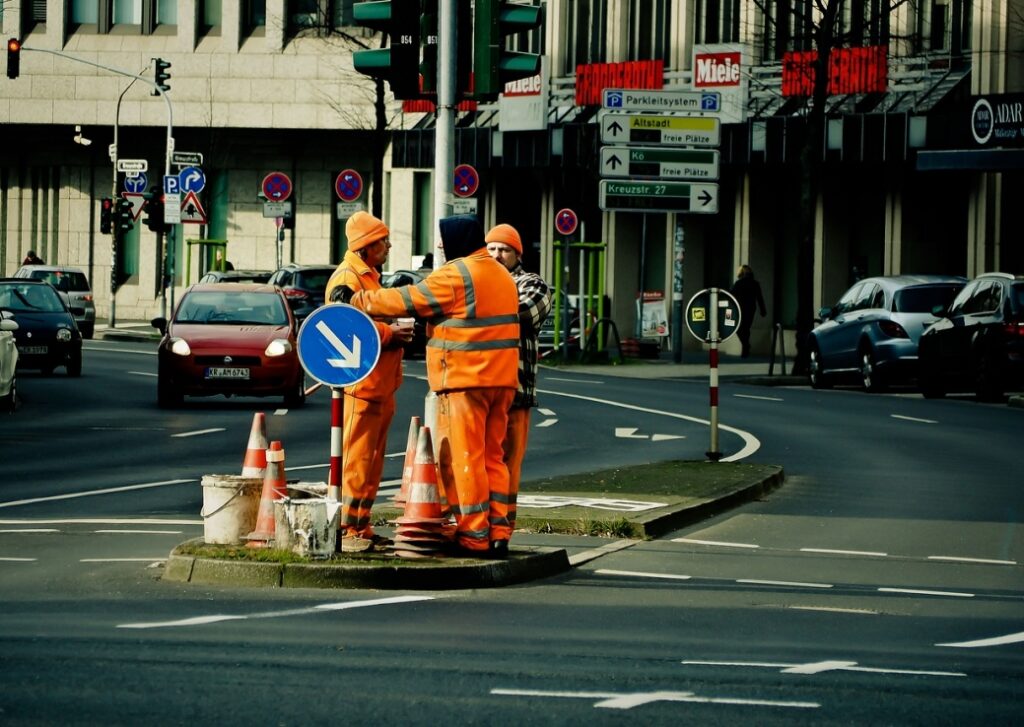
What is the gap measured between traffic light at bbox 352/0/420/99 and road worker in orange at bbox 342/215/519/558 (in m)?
2.82

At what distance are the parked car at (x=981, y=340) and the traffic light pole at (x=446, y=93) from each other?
1603cm

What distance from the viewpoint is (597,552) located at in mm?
12945

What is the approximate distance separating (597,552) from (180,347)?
553 inches

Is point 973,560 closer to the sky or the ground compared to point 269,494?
closer to the ground

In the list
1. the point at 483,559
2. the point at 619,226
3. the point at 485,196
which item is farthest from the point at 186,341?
the point at 485,196

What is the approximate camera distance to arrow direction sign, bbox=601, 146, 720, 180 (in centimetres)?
3400

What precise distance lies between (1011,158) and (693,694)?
31640mm

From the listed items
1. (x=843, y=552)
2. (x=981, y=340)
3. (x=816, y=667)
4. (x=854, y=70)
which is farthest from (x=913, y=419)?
(x=854, y=70)

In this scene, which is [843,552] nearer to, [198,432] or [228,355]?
[198,432]

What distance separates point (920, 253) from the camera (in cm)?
4362

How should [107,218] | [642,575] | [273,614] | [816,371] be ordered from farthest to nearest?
[107,218]
[816,371]
[642,575]
[273,614]

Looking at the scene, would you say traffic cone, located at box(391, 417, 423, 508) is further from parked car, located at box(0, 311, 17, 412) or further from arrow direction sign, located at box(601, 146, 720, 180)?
arrow direction sign, located at box(601, 146, 720, 180)

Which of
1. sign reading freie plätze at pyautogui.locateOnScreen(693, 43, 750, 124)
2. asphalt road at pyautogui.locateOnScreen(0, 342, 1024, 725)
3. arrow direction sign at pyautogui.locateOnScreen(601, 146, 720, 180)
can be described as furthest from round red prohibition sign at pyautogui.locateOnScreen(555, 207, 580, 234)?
asphalt road at pyautogui.locateOnScreen(0, 342, 1024, 725)

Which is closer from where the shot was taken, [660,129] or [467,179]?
[660,129]
